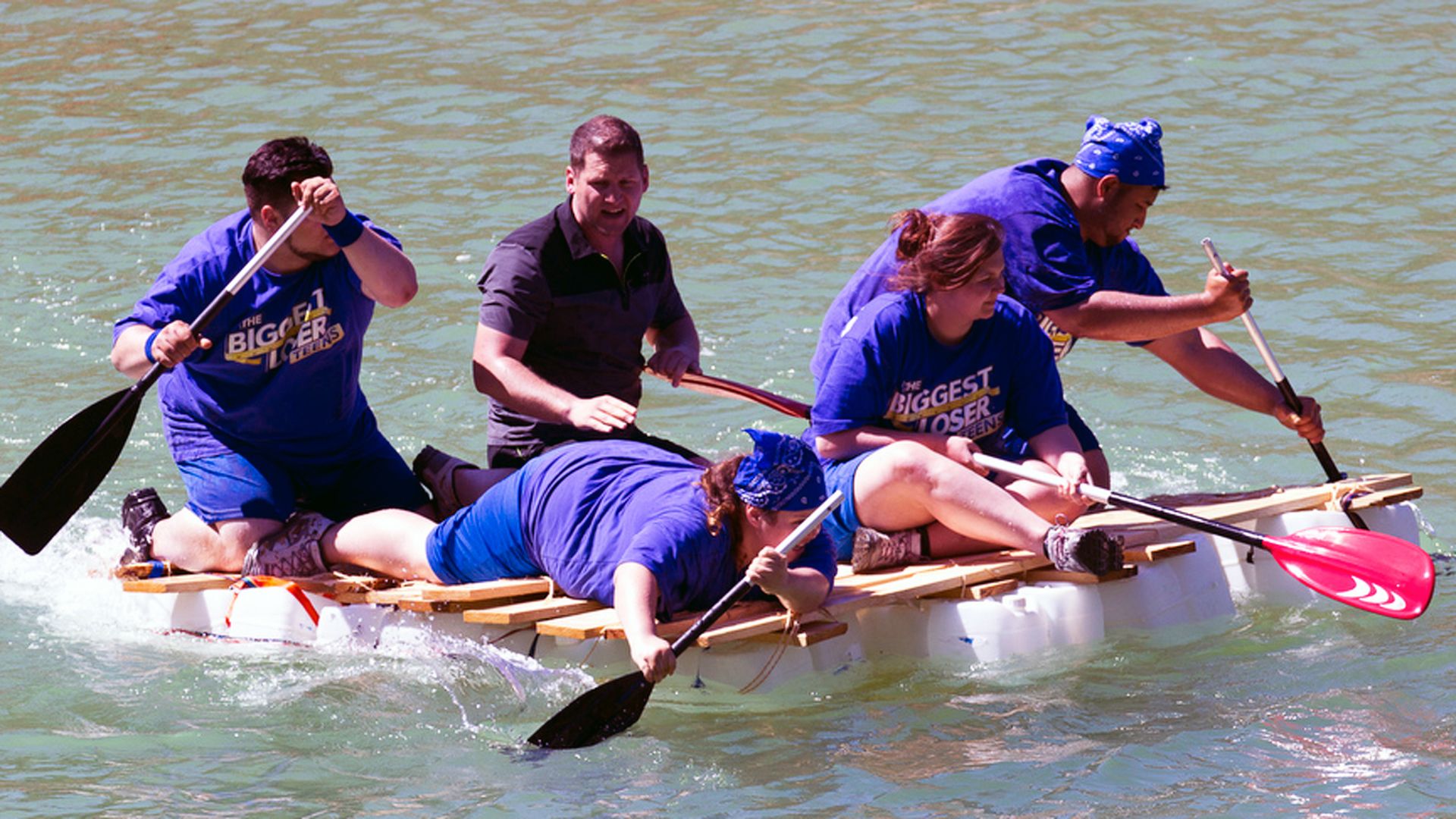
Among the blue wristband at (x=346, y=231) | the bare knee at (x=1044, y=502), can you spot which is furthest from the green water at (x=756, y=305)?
the blue wristband at (x=346, y=231)

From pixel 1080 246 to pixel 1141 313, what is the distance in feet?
0.93

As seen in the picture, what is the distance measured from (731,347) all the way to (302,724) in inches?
163

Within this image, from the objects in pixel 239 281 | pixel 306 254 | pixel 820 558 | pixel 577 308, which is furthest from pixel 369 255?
pixel 820 558

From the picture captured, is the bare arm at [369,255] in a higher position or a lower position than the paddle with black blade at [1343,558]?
higher

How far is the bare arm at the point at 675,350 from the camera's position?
627 centimetres

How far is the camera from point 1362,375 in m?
8.45

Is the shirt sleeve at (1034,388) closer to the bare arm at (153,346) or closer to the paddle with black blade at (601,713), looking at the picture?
the paddle with black blade at (601,713)

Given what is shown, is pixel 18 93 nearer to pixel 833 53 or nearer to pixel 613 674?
pixel 833 53

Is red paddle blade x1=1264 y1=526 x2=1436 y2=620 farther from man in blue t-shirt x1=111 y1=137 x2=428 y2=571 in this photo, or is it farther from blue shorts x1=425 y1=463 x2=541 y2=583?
man in blue t-shirt x1=111 y1=137 x2=428 y2=571

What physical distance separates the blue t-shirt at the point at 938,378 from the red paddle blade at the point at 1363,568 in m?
0.80

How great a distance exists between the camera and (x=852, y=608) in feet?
17.6

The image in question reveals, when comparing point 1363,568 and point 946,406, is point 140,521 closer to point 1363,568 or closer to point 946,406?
point 946,406

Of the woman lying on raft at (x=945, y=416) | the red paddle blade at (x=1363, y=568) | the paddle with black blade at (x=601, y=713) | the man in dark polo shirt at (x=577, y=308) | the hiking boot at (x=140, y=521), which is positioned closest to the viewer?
the paddle with black blade at (x=601, y=713)

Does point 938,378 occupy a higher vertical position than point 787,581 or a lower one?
higher
